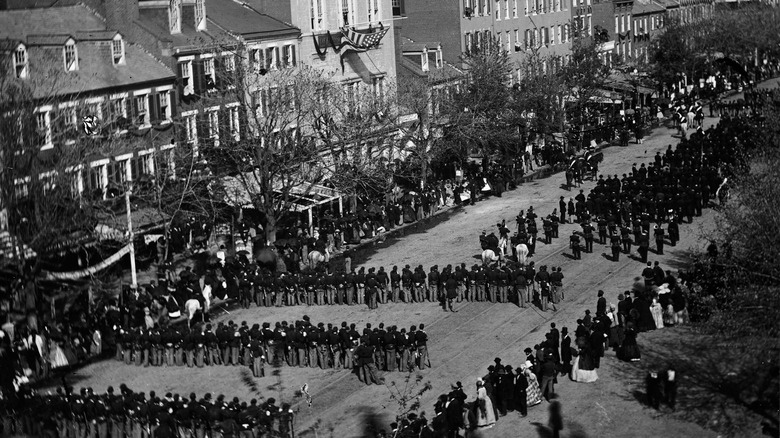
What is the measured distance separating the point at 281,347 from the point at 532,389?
793cm

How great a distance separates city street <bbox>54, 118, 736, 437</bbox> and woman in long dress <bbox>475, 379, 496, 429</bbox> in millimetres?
250

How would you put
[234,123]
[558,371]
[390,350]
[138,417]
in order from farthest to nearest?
[234,123] < [390,350] < [558,371] < [138,417]

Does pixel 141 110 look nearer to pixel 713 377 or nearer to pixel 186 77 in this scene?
pixel 186 77

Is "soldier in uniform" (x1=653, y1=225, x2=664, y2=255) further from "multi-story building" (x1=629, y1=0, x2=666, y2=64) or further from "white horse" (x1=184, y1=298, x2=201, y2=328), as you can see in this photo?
"multi-story building" (x1=629, y1=0, x2=666, y2=64)

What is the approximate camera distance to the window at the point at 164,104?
54281 mm

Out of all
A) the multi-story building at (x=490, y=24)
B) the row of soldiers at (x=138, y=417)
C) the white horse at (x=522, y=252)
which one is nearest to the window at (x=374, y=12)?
the multi-story building at (x=490, y=24)

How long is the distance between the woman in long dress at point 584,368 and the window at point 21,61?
80.4ft

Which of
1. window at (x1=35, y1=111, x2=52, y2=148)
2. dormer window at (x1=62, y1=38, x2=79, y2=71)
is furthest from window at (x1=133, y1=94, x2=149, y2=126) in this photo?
window at (x1=35, y1=111, x2=52, y2=148)

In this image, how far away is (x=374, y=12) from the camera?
73250 millimetres

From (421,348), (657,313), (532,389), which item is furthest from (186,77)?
(532,389)

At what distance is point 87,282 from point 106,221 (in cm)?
387

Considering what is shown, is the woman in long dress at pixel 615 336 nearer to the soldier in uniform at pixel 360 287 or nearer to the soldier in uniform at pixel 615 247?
the soldier in uniform at pixel 360 287

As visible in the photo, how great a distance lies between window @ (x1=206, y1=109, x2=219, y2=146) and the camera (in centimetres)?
5216

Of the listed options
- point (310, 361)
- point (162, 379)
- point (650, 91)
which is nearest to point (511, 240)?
point (310, 361)
